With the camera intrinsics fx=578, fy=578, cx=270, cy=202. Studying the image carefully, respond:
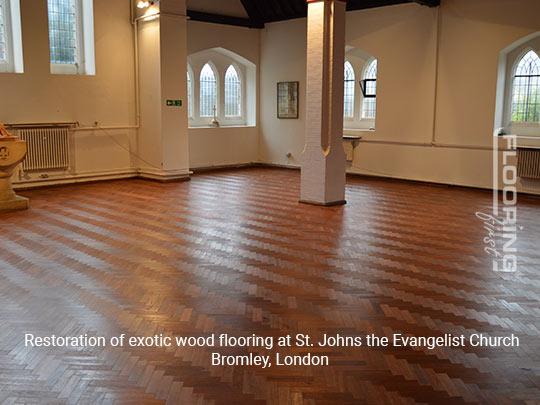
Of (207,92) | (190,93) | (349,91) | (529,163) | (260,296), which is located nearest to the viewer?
(260,296)

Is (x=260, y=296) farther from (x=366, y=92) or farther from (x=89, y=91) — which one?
(x=366, y=92)

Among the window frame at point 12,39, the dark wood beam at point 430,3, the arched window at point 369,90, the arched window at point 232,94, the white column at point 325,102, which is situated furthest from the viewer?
the arched window at point 232,94

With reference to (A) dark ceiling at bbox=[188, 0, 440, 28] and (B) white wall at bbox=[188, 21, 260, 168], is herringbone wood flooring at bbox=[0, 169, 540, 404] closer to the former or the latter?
(B) white wall at bbox=[188, 21, 260, 168]

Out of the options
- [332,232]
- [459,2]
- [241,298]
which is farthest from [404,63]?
[241,298]

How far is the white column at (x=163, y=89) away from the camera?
35.1 ft

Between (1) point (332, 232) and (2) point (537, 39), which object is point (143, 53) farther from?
(2) point (537, 39)

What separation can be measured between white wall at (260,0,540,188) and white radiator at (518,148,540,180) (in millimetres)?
610

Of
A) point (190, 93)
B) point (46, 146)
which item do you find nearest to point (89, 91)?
point (46, 146)

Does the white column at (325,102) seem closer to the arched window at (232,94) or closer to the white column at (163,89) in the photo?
the white column at (163,89)

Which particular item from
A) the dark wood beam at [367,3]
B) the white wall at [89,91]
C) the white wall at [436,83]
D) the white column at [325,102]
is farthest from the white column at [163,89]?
the white wall at [436,83]

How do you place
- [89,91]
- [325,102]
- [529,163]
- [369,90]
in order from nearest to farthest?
1. [325,102]
2. [529,163]
3. [89,91]
4. [369,90]

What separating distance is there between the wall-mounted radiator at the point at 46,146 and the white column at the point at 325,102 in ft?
15.1

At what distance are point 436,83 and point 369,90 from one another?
191 cm

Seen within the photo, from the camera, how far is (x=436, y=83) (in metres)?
10.9
